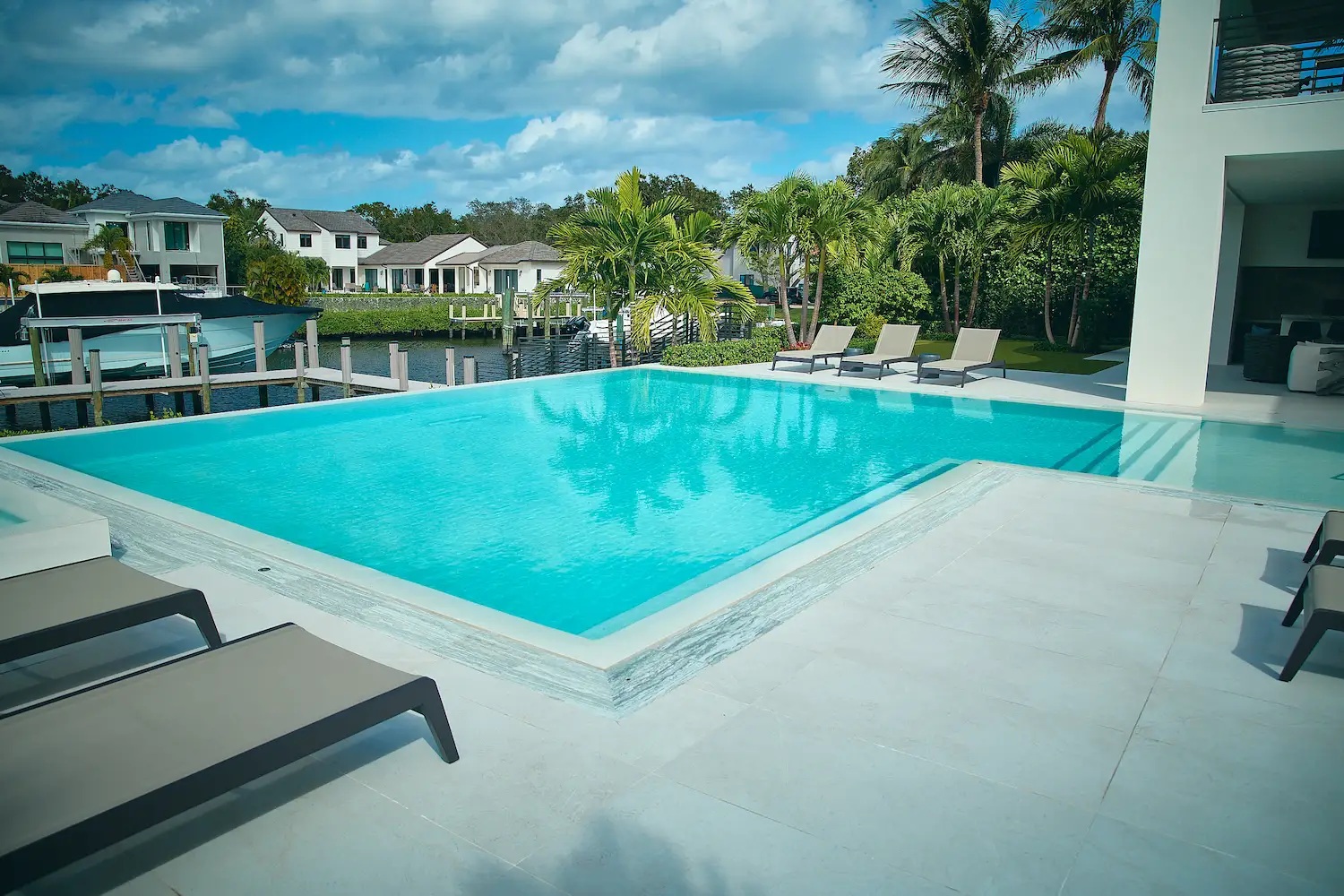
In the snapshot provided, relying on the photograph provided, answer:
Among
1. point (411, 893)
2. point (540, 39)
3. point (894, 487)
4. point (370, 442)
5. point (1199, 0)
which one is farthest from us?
point (540, 39)

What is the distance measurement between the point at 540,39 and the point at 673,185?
2014 cm

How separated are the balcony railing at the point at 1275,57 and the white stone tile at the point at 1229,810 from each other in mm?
11227

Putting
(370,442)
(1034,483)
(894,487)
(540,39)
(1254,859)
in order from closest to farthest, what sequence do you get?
(1254,859)
(1034,483)
(894,487)
(370,442)
(540,39)

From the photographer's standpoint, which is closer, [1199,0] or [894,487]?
[894,487]

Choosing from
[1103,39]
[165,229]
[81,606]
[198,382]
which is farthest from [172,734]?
[165,229]

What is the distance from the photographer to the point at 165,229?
155 feet

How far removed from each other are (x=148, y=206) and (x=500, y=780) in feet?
180

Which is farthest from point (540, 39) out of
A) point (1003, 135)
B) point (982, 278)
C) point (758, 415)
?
point (758, 415)

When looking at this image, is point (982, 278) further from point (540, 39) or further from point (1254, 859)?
point (540, 39)

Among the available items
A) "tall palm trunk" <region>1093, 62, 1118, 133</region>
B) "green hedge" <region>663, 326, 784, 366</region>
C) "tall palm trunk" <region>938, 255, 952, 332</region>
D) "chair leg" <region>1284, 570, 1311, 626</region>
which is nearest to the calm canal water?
"green hedge" <region>663, 326, 784, 366</region>

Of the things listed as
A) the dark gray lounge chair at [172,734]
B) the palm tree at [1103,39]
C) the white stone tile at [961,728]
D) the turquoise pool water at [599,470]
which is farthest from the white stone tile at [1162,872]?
the palm tree at [1103,39]

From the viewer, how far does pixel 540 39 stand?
196 feet

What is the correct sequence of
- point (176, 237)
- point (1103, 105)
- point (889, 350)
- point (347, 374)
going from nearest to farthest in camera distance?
point (347, 374) < point (889, 350) < point (1103, 105) < point (176, 237)

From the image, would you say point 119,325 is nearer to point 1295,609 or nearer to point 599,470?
point 599,470
